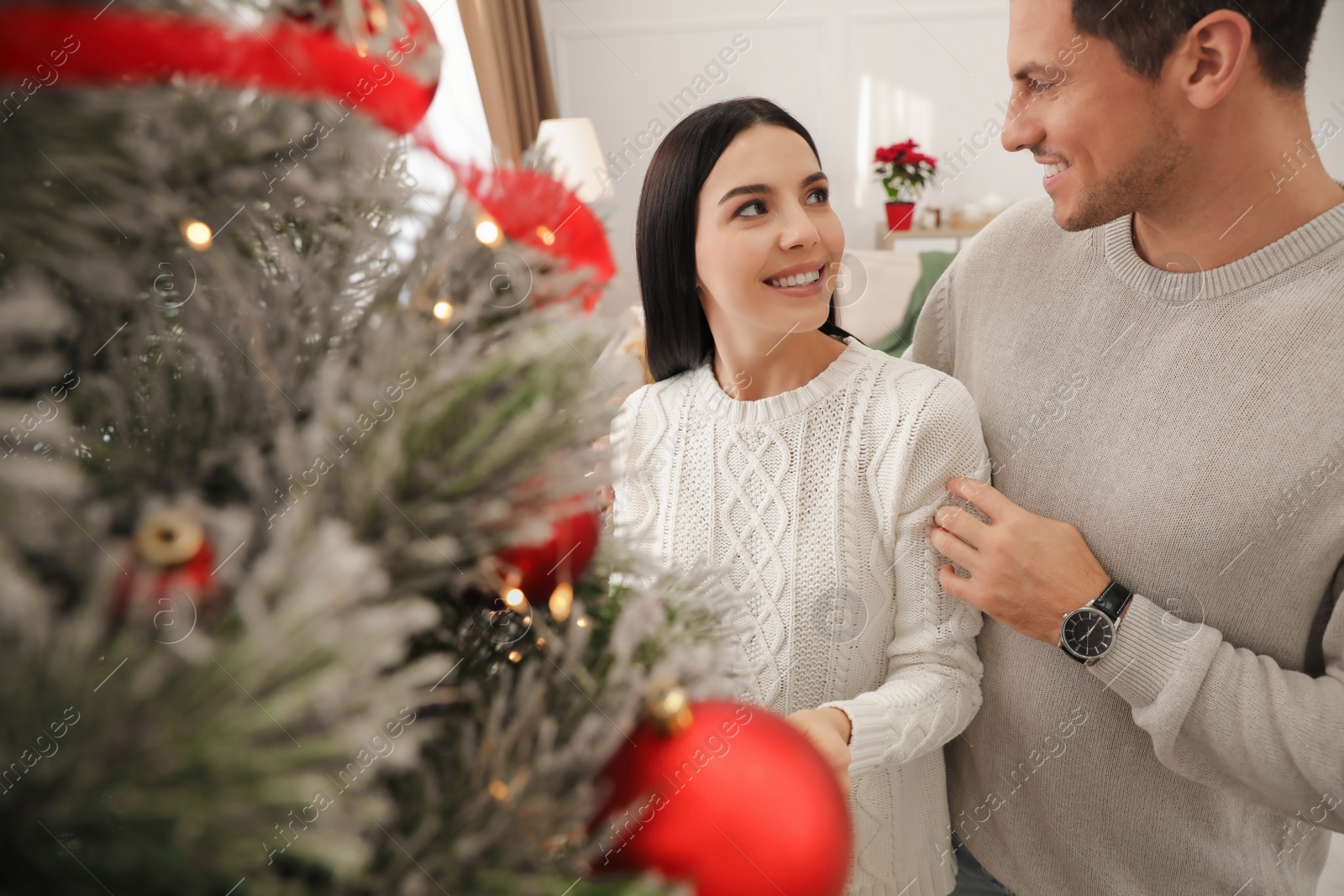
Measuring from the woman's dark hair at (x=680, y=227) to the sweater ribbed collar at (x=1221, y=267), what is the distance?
1.34 feet

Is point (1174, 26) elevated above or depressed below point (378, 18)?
below

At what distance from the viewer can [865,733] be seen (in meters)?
0.86

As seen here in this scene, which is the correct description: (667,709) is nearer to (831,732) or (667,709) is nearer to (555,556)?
(555,556)

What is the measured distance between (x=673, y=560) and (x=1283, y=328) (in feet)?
2.67

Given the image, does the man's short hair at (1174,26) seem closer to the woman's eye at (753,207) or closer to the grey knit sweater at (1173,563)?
the grey knit sweater at (1173,563)

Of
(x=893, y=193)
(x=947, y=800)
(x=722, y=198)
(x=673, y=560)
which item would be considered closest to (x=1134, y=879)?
(x=947, y=800)

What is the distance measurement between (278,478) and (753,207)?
1000 mm

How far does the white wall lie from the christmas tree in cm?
399

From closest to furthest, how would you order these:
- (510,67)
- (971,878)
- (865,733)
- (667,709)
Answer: (667,709) < (865,733) < (971,878) < (510,67)

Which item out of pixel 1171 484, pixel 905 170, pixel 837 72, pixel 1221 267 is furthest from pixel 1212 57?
pixel 837 72

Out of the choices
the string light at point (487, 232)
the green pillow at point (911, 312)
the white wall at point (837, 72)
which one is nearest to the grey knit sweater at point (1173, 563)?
the string light at point (487, 232)

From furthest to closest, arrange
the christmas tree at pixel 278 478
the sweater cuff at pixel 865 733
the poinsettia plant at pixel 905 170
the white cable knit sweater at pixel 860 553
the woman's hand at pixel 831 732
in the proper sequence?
the poinsettia plant at pixel 905 170, the white cable knit sweater at pixel 860 553, the sweater cuff at pixel 865 733, the woman's hand at pixel 831 732, the christmas tree at pixel 278 478

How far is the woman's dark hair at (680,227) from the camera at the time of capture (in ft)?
3.83

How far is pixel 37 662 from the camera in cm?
20
